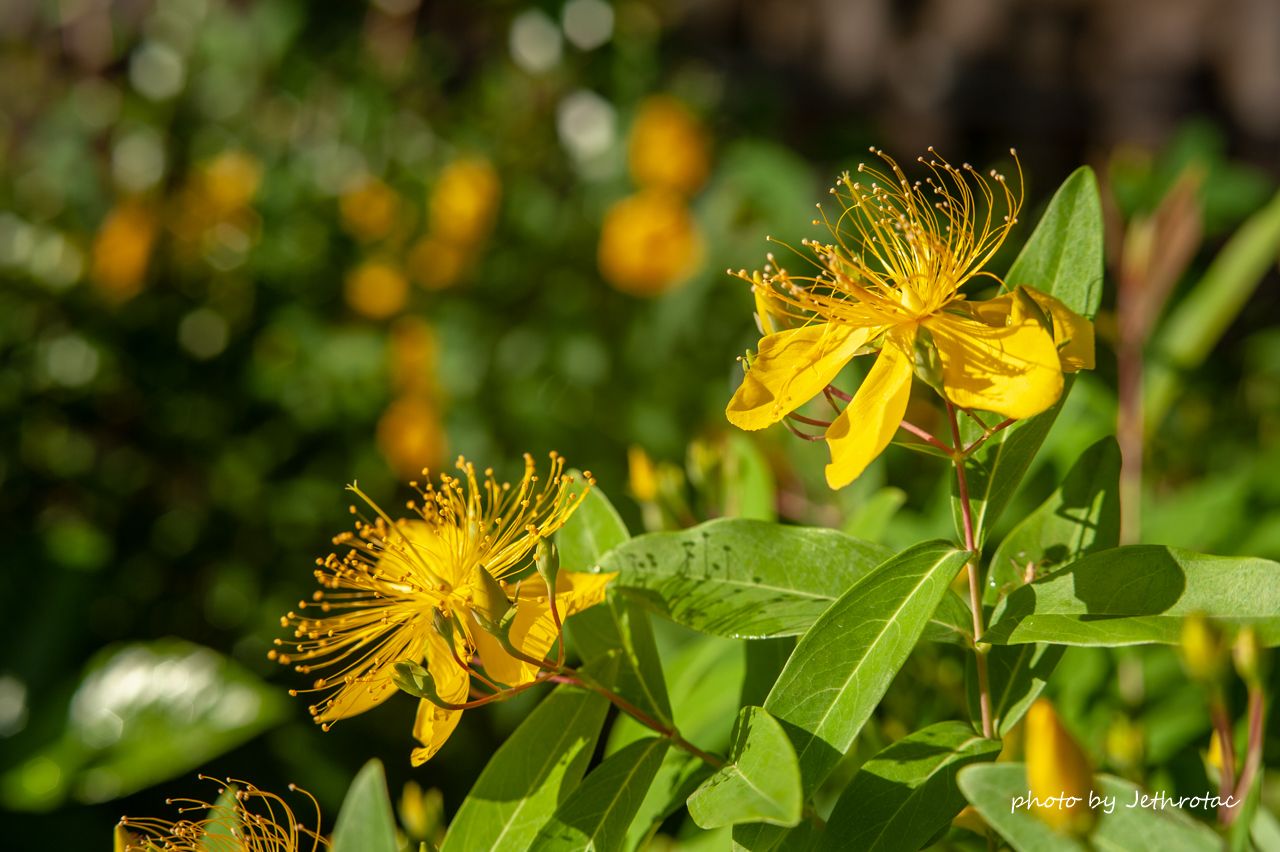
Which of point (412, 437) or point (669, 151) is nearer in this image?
point (412, 437)

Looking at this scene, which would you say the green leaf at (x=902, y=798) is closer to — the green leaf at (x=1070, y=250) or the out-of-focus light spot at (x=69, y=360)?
the green leaf at (x=1070, y=250)

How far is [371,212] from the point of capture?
2.88 meters

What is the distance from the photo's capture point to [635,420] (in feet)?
7.79

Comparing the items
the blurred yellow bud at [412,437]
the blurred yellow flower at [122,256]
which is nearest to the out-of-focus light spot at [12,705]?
the blurred yellow bud at [412,437]

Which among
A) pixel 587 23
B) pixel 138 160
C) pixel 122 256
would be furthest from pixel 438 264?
pixel 138 160

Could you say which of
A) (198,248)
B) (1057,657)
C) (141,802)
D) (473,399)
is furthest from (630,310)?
(1057,657)

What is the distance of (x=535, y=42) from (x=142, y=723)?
2.16 metres

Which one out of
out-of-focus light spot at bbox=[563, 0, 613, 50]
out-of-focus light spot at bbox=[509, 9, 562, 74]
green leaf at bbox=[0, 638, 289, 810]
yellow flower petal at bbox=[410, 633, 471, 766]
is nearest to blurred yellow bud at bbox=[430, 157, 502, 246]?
out-of-focus light spot at bbox=[509, 9, 562, 74]

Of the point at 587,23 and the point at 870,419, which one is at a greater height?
the point at 587,23

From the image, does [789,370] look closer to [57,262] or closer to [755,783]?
[755,783]

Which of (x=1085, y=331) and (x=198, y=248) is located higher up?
(x=198, y=248)

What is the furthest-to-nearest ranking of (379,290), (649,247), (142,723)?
(379,290) → (649,247) → (142,723)

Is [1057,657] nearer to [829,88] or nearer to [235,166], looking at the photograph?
[235,166]

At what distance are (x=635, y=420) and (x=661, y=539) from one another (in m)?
1.58
